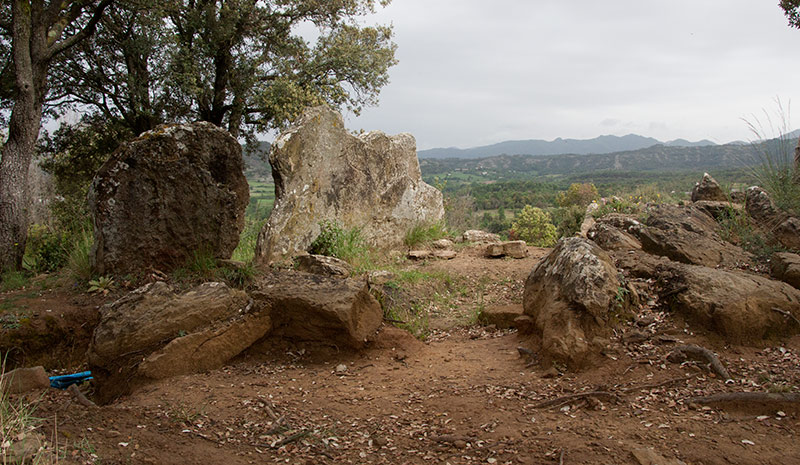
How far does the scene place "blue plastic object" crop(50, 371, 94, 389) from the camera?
17.0 feet

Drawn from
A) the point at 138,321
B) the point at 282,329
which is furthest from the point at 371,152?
the point at 138,321

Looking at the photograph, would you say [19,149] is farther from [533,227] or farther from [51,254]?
[533,227]

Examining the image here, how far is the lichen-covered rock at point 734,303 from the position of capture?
4.23 metres

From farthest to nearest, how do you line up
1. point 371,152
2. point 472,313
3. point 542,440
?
point 371,152 → point 472,313 → point 542,440

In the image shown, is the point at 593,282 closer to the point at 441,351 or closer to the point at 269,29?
the point at 441,351

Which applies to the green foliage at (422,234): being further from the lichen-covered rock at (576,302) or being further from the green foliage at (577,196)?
the green foliage at (577,196)

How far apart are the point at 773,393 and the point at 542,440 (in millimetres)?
1640

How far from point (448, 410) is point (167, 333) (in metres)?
2.91

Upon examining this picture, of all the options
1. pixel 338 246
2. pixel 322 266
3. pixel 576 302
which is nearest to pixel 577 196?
pixel 338 246

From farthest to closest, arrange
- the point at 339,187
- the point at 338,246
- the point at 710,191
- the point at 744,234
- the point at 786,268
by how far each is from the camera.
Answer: the point at 710,191 → the point at 339,187 → the point at 338,246 → the point at 744,234 → the point at 786,268

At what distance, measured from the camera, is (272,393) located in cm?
434

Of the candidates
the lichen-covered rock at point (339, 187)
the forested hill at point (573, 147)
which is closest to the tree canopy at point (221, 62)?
the lichen-covered rock at point (339, 187)

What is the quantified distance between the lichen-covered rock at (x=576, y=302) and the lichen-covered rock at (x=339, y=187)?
13.1ft

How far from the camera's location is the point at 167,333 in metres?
4.89
